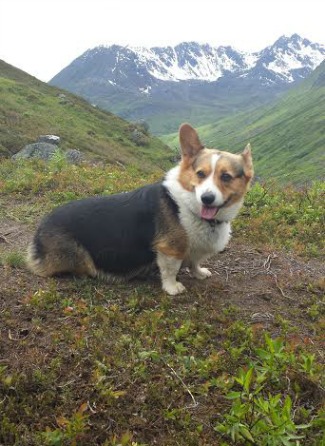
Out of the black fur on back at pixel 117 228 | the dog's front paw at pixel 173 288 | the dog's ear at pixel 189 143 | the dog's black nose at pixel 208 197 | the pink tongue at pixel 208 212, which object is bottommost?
the dog's front paw at pixel 173 288

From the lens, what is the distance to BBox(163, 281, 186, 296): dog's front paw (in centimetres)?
697

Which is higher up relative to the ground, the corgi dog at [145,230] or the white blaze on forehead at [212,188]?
the white blaze on forehead at [212,188]

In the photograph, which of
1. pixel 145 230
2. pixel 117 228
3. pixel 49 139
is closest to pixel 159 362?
pixel 145 230

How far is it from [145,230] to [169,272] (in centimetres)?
A: 74

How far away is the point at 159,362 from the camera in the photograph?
5203 mm

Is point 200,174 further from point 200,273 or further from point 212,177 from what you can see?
point 200,273

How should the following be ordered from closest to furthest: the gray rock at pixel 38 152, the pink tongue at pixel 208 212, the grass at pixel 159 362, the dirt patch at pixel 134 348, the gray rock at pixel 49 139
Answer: the grass at pixel 159 362 < the dirt patch at pixel 134 348 < the pink tongue at pixel 208 212 < the gray rock at pixel 38 152 < the gray rock at pixel 49 139

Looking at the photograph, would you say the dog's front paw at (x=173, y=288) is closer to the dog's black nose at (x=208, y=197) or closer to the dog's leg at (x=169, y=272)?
the dog's leg at (x=169, y=272)

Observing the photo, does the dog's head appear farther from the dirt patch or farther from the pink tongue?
the dirt patch

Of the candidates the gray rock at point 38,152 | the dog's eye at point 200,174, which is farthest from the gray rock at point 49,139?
the dog's eye at point 200,174

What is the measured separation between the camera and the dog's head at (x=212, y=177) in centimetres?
624

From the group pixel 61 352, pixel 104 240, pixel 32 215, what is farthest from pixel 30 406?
pixel 32 215

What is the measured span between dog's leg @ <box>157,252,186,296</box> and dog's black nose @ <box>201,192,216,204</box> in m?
1.23

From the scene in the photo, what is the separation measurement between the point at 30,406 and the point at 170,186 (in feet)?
12.1
